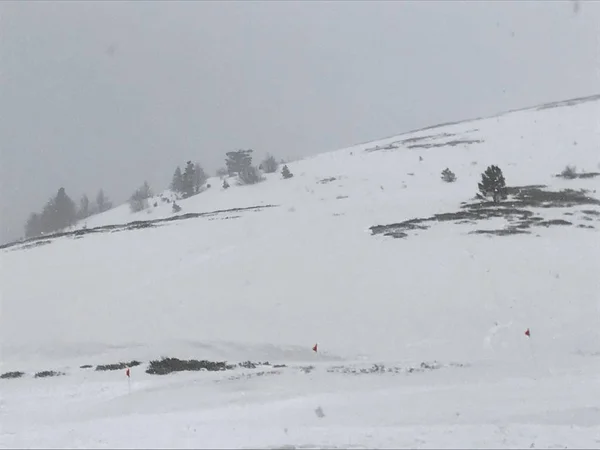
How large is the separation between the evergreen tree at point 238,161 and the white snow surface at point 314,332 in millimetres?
21075

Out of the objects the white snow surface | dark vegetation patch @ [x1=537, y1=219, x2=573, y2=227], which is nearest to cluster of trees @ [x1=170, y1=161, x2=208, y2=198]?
the white snow surface

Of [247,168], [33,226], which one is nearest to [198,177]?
[247,168]

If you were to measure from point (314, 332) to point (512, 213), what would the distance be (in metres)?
13.8

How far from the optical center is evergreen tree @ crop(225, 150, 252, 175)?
5050cm

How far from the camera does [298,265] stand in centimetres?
1967

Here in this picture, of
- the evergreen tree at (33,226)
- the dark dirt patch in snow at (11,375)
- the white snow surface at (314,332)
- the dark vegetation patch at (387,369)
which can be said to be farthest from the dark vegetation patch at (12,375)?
the evergreen tree at (33,226)

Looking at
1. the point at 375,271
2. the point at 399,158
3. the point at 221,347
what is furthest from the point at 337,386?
the point at 399,158

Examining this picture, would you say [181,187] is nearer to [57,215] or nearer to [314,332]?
[57,215]

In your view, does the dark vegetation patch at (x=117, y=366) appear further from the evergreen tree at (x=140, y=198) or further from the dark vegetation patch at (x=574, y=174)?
the evergreen tree at (x=140, y=198)

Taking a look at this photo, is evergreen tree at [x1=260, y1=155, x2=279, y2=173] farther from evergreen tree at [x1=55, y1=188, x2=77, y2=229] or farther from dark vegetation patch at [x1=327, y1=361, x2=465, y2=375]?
dark vegetation patch at [x1=327, y1=361, x2=465, y2=375]

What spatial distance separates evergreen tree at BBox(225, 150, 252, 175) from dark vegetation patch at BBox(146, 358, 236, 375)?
37.6 metres

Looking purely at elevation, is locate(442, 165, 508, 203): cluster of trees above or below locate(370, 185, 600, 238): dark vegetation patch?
above

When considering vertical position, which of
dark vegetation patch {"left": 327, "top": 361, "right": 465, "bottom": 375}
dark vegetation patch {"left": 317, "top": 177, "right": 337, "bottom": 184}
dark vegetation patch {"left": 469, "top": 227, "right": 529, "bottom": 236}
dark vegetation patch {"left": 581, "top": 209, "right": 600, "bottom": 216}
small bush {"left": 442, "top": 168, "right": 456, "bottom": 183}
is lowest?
dark vegetation patch {"left": 327, "top": 361, "right": 465, "bottom": 375}

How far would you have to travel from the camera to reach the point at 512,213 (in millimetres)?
23141
